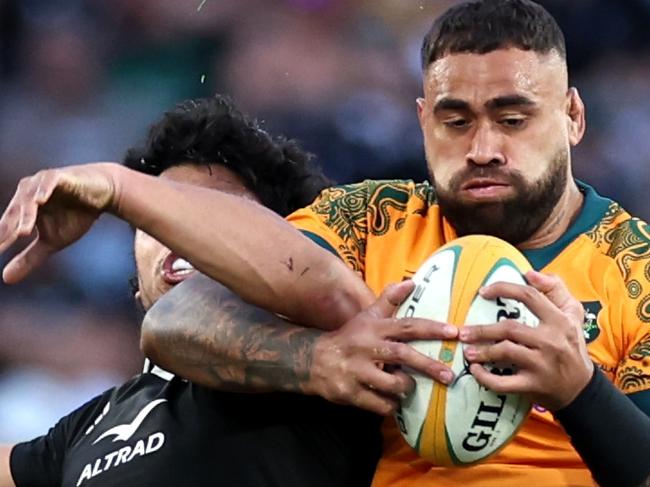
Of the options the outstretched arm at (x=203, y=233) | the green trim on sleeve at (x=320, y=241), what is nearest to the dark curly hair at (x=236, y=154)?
the green trim on sleeve at (x=320, y=241)

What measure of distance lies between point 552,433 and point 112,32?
2933 mm

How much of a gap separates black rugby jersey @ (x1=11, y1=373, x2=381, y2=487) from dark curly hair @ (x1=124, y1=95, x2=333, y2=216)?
69 cm

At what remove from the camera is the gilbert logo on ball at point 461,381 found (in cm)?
Answer: 190

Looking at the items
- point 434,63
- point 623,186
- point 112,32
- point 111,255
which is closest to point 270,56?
point 112,32

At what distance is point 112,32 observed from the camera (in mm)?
4656

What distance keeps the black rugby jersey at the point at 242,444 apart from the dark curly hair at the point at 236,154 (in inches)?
27.3

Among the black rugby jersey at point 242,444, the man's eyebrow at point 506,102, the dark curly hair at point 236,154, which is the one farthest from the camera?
the dark curly hair at point 236,154

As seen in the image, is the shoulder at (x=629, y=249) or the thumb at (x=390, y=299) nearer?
the thumb at (x=390, y=299)

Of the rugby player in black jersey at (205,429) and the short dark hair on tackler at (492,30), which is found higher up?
the short dark hair on tackler at (492,30)

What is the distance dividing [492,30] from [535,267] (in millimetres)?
427

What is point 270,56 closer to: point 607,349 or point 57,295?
point 57,295

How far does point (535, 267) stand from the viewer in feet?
7.59

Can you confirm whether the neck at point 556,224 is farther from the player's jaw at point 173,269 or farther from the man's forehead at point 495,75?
the player's jaw at point 173,269

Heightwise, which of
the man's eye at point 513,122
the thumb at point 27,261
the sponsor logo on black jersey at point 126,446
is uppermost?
the man's eye at point 513,122
